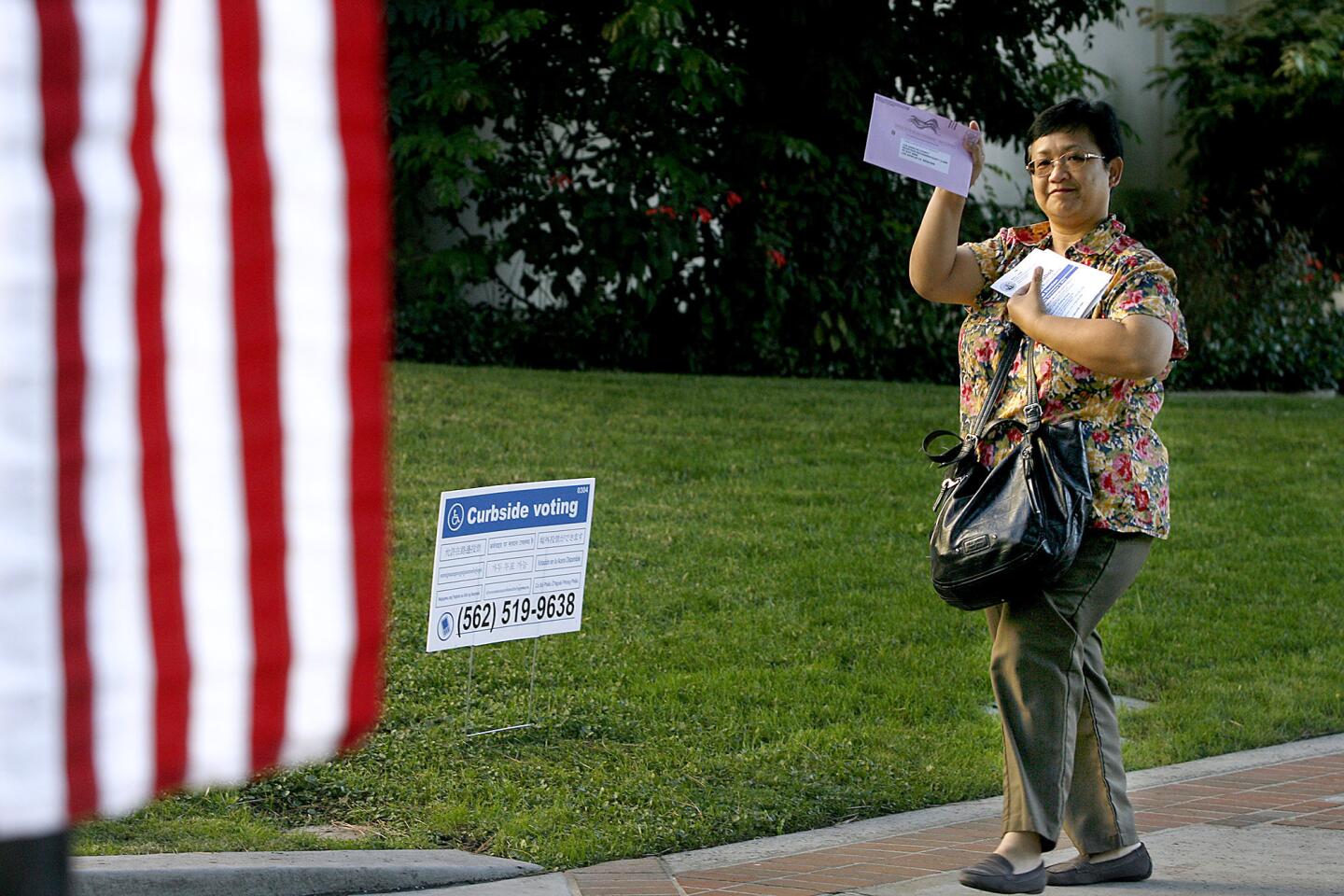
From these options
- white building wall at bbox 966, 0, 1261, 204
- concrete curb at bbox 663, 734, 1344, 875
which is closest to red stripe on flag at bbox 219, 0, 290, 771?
concrete curb at bbox 663, 734, 1344, 875

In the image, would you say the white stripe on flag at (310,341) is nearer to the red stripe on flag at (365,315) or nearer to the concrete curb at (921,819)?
the red stripe on flag at (365,315)

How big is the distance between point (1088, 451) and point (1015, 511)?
11.1 inches

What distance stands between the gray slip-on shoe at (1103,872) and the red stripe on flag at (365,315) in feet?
12.4

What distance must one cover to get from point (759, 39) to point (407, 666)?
12.6 m

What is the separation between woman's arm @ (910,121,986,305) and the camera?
15.6 ft

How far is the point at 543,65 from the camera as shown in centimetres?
1695

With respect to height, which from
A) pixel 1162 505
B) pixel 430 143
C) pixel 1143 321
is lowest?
pixel 1162 505

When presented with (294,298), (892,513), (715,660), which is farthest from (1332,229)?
(294,298)

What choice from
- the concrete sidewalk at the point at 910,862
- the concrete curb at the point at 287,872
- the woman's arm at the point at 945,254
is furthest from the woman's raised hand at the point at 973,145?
the concrete curb at the point at 287,872

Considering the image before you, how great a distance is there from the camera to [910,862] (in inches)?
203

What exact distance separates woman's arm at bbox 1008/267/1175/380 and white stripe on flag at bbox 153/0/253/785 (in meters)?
3.36

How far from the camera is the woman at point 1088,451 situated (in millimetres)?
4555

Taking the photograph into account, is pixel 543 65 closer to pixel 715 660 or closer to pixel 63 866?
pixel 715 660

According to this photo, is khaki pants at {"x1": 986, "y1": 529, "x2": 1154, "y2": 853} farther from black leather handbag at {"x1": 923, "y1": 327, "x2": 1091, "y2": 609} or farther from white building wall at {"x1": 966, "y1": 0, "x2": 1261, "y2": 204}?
white building wall at {"x1": 966, "y1": 0, "x2": 1261, "y2": 204}
